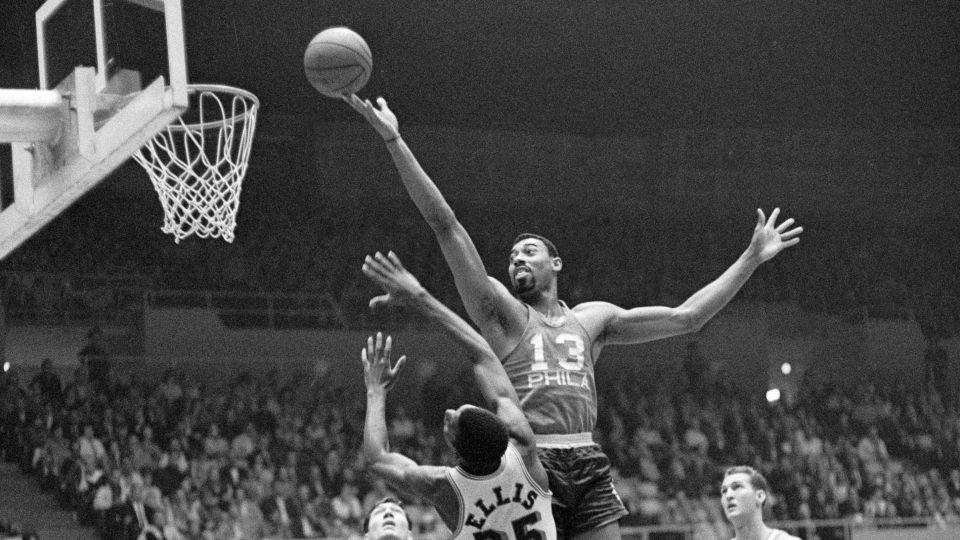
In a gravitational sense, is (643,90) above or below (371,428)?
above

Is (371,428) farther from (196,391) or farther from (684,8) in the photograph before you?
(684,8)

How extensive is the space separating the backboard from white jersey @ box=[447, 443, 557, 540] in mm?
2968

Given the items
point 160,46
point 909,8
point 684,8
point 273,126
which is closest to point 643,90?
point 684,8

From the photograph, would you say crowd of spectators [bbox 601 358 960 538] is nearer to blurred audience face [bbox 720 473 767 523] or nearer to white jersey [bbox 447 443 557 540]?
blurred audience face [bbox 720 473 767 523]

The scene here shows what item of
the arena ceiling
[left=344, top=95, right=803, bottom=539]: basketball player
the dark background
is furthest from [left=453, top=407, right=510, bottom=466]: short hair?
the dark background

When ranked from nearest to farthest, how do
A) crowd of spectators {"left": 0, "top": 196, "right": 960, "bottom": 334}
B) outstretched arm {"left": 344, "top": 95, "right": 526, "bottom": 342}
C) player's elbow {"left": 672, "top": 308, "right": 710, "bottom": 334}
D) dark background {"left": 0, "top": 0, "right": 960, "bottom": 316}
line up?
1. outstretched arm {"left": 344, "top": 95, "right": 526, "bottom": 342}
2. player's elbow {"left": 672, "top": 308, "right": 710, "bottom": 334}
3. crowd of spectators {"left": 0, "top": 196, "right": 960, "bottom": 334}
4. dark background {"left": 0, "top": 0, "right": 960, "bottom": 316}

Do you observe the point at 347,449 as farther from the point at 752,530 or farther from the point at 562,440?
the point at 562,440

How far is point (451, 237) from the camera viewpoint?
627 centimetres

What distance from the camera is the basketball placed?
6.79 metres

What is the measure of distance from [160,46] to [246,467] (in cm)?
1033

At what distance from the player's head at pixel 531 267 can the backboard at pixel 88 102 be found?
81.8 inches

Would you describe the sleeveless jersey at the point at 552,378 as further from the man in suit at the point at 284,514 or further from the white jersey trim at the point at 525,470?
the man in suit at the point at 284,514

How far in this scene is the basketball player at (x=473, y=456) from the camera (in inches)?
212

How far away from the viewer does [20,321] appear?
20.3 m
